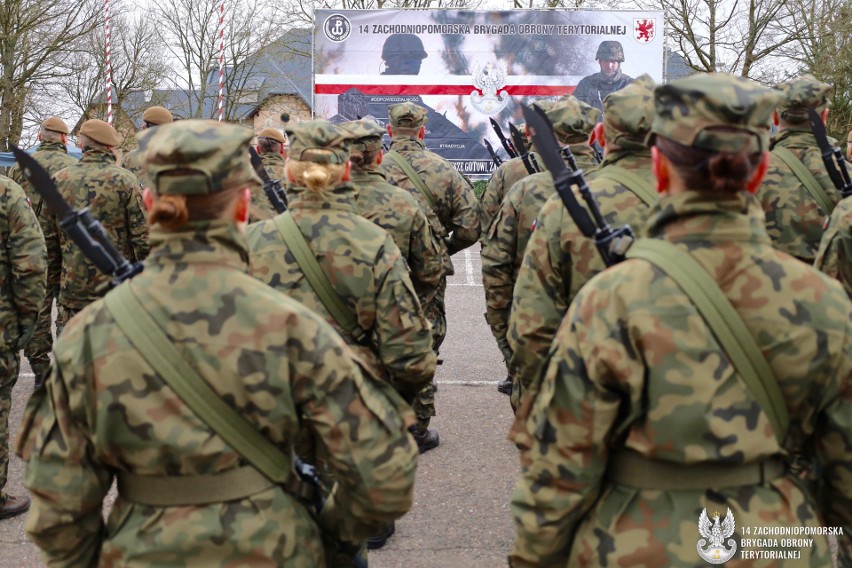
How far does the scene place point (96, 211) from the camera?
757cm

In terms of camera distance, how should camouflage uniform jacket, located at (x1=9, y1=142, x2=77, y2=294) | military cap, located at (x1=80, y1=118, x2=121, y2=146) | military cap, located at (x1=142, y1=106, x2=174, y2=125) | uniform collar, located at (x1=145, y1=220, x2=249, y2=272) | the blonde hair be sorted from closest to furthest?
1. uniform collar, located at (x1=145, y1=220, x2=249, y2=272)
2. the blonde hair
3. military cap, located at (x1=80, y1=118, x2=121, y2=146)
4. camouflage uniform jacket, located at (x1=9, y1=142, x2=77, y2=294)
5. military cap, located at (x1=142, y1=106, x2=174, y2=125)

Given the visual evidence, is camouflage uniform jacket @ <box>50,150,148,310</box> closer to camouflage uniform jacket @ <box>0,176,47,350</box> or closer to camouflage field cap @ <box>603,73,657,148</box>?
camouflage uniform jacket @ <box>0,176,47,350</box>

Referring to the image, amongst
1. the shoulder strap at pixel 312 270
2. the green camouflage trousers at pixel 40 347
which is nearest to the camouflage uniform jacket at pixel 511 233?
the shoulder strap at pixel 312 270

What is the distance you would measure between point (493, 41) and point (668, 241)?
684 inches

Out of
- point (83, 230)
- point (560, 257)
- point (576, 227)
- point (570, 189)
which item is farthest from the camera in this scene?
point (560, 257)

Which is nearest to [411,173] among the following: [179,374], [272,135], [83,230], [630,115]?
[272,135]

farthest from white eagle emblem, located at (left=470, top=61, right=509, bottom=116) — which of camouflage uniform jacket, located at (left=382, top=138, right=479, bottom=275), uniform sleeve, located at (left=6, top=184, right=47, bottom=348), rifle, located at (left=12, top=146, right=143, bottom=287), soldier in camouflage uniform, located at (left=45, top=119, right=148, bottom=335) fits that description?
rifle, located at (left=12, top=146, right=143, bottom=287)

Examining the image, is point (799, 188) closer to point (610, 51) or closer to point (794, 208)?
point (794, 208)

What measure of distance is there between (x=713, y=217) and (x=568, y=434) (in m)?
0.65

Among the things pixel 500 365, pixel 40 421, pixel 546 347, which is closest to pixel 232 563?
pixel 40 421

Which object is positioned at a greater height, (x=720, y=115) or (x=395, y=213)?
(x=720, y=115)

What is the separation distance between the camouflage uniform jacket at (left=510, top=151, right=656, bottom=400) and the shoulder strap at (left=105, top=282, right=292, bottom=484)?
197 centimetres

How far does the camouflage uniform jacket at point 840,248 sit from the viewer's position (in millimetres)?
4152

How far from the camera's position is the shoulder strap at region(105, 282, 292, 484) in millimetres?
2314
